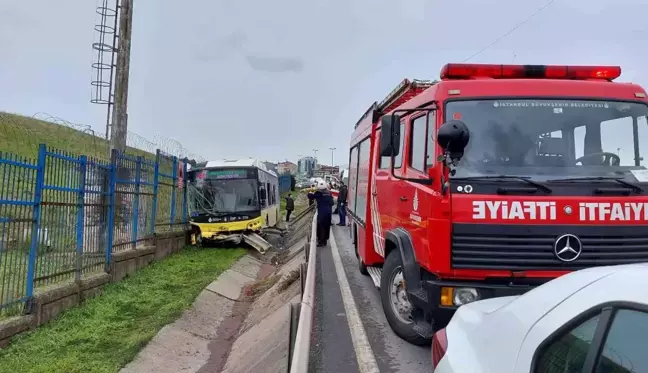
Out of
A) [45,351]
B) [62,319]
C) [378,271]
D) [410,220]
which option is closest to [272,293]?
[378,271]

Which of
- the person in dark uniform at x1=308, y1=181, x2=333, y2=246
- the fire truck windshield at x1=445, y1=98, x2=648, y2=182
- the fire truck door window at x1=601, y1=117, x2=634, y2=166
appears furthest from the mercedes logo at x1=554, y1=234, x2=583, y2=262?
the person in dark uniform at x1=308, y1=181, x2=333, y2=246

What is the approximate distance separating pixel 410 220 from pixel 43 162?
507 centimetres

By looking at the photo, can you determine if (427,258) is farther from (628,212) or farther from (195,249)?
(195,249)

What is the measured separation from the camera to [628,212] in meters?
4.72

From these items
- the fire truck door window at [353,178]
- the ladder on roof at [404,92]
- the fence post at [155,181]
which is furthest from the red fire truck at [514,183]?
the fence post at [155,181]

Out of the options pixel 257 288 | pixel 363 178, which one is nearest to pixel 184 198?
pixel 257 288

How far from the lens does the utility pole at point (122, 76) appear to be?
1410 cm

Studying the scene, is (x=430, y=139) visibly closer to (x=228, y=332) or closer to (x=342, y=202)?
(x=228, y=332)

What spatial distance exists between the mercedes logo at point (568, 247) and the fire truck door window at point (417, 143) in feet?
5.10

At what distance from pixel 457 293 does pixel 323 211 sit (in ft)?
31.7

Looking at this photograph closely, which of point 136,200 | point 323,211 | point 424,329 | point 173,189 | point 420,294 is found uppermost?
point 173,189

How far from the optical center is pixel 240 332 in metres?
9.57

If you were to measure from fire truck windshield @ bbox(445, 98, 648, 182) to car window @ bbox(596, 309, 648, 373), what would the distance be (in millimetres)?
3248

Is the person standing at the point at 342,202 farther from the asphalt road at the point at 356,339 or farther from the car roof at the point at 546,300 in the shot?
the car roof at the point at 546,300
